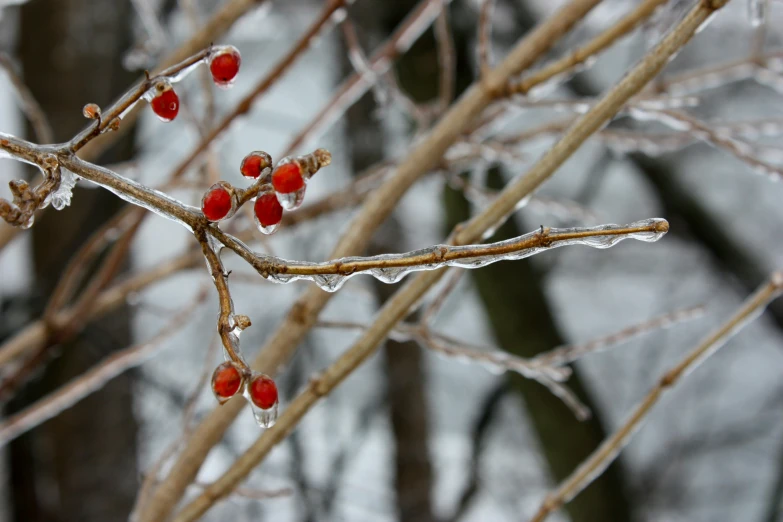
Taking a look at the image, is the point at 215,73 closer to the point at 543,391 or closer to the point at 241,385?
the point at 241,385

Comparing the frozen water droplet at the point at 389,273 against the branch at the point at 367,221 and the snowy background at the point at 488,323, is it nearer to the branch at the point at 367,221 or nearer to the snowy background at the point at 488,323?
the branch at the point at 367,221

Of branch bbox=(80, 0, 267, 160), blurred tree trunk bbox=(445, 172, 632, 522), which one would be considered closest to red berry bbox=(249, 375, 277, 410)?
branch bbox=(80, 0, 267, 160)

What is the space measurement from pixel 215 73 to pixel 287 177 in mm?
103

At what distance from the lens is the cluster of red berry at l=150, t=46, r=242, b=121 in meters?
0.36

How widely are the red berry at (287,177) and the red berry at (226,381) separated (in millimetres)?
86

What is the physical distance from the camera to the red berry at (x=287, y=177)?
0.97 feet

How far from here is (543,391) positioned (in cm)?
200

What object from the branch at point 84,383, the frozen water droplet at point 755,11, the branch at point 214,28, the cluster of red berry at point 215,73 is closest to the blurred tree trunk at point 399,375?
the branch at point 84,383

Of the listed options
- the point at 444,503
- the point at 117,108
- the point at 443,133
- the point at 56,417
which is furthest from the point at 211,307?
the point at 117,108

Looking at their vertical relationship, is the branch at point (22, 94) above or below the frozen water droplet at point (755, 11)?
above

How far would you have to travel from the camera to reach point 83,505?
1.99 meters

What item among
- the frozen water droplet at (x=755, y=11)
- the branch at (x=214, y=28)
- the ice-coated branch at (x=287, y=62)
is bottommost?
the frozen water droplet at (x=755, y=11)

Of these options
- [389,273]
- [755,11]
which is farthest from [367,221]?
[755,11]

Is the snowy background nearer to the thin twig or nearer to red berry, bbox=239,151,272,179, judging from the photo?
the thin twig
